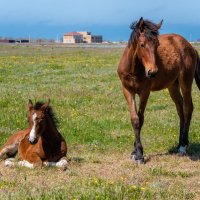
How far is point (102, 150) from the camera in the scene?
38.4ft

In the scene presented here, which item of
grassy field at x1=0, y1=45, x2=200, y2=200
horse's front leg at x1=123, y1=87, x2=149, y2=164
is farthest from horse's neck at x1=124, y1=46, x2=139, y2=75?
grassy field at x1=0, y1=45, x2=200, y2=200

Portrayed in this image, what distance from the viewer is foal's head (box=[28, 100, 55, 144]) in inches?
367

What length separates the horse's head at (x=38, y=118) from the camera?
30.7 ft

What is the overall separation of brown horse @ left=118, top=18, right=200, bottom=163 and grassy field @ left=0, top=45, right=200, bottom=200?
0.73 m

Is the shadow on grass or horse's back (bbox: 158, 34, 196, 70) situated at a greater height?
horse's back (bbox: 158, 34, 196, 70)

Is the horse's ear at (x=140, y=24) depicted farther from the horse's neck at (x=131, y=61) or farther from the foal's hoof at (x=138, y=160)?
the foal's hoof at (x=138, y=160)

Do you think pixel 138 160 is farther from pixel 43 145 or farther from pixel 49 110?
pixel 49 110

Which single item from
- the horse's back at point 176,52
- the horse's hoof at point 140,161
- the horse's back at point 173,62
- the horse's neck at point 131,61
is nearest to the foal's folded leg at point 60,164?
the horse's hoof at point 140,161

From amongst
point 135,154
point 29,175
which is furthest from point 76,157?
point 29,175

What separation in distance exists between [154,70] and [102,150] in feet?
9.32

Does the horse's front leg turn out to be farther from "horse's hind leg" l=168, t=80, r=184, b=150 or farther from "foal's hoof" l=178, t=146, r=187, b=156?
"horse's hind leg" l=168, t=80, r=184, b=150

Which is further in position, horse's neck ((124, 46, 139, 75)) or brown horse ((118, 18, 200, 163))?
horse's neck ((124, 46, 139, 75))

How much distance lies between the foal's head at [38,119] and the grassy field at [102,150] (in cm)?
70

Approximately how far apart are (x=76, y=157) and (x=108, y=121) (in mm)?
3863
